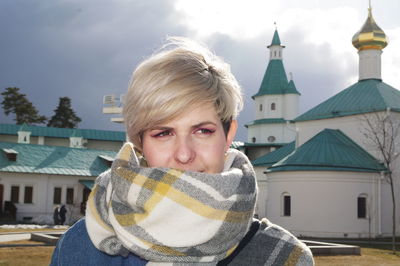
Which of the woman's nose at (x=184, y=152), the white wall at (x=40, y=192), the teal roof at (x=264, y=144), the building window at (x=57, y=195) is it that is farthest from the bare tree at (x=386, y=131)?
the woman's nose at (x=184, y=152)

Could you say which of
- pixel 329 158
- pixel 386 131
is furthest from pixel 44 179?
pixel 386 131

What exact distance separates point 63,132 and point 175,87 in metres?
57.8

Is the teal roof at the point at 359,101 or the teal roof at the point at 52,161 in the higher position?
the teal roof at the point at 359,101

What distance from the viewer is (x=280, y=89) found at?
58.1 metres

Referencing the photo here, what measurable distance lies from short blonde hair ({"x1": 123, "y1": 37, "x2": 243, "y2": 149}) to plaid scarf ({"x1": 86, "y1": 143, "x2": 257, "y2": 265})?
0.28m

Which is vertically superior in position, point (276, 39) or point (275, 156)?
point (276, 39)

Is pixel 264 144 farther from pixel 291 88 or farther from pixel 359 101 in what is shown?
pixel 359 101

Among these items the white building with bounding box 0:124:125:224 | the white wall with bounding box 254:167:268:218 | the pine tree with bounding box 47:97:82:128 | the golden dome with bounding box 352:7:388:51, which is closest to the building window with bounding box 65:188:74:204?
the white building with bounding box 0:124:125:224

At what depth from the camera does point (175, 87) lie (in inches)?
81.5

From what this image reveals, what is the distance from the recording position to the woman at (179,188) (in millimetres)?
1836

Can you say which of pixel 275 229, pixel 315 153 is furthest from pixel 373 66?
pixel 275 229

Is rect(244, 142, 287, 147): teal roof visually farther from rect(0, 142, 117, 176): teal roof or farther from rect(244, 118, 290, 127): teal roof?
rect(0, 142, 117, 176): teal roof

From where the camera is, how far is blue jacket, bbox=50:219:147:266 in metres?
2.00

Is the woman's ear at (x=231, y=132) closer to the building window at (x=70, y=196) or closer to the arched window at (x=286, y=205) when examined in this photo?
the arched window at (x=286, y=205)
